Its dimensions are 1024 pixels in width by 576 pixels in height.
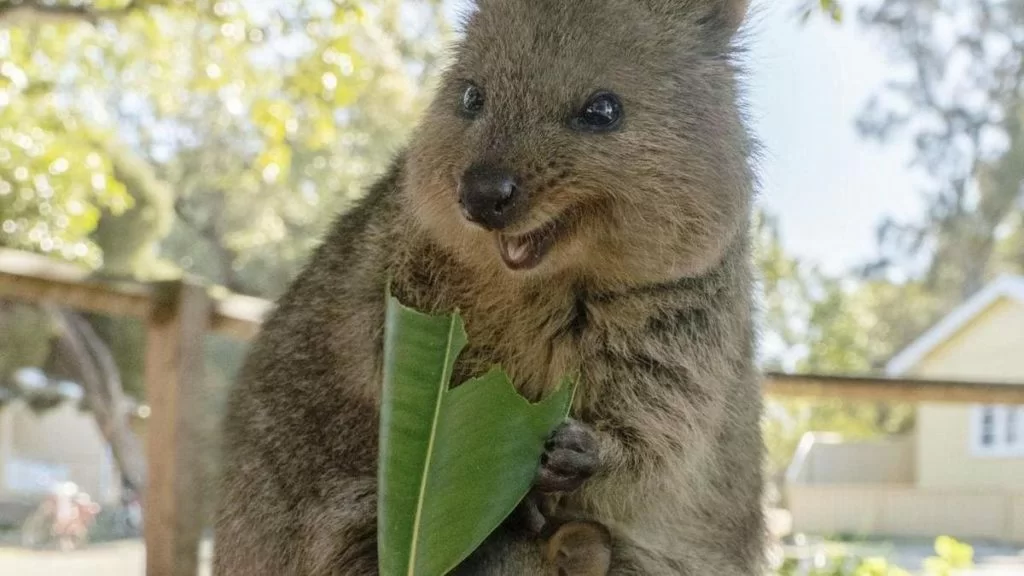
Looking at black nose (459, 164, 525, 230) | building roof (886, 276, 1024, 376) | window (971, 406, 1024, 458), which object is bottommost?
window (971, 406, 1024, 458)

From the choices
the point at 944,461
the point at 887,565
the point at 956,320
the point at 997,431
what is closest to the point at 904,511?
the point at 944,461

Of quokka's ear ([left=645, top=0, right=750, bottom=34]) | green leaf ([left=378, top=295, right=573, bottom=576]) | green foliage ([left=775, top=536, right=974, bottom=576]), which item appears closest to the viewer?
green leaf ([left=378, top=295, right=573, bottom=576])

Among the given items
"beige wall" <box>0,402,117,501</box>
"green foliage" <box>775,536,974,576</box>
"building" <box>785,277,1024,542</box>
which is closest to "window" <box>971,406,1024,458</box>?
"building" <box>785,277,1024,542</box>

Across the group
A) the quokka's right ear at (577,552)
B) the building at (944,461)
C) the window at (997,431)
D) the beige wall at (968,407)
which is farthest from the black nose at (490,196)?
the window at (997,431)

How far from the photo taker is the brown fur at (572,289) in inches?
36.8

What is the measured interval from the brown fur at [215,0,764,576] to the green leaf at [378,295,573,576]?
17 cm

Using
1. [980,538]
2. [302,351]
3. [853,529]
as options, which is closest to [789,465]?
[853,529]

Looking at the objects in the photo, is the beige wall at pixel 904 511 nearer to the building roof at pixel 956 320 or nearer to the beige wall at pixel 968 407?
the beige wall at pixel 968 407

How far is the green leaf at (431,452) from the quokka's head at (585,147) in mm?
140

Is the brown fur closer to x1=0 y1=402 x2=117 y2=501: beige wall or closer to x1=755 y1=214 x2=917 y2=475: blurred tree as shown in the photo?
x1=755 y1=214 x2=917 y2=475: blurred tree

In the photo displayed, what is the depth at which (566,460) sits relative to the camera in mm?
870

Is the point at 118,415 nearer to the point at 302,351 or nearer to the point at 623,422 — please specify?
the point at 302,351

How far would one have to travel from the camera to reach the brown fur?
934mm

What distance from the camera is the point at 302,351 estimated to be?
1238 millimetres
